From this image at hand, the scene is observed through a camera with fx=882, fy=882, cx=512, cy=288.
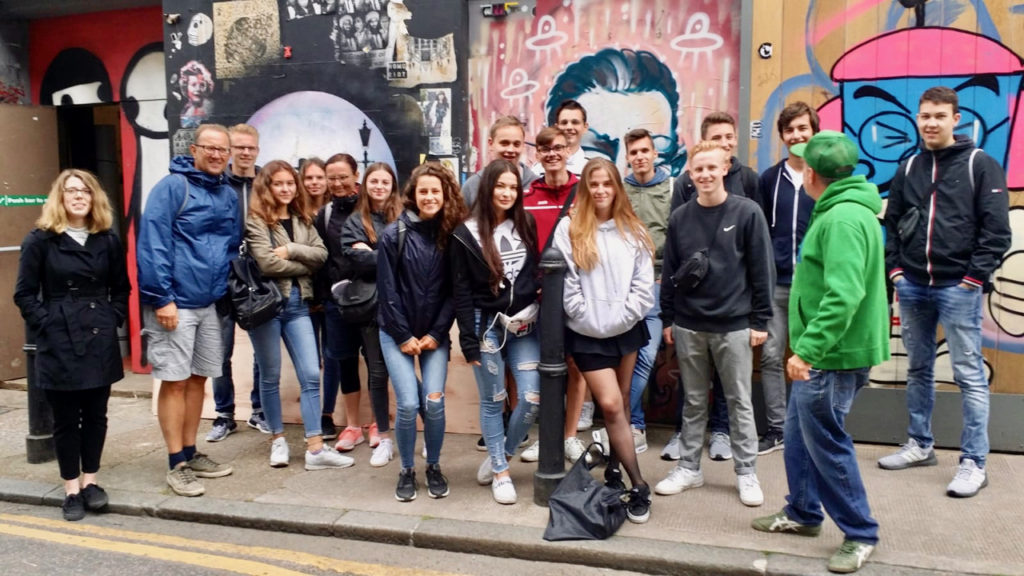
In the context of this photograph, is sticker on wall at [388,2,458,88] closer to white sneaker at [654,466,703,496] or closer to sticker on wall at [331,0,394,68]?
sticker on wall at [331,0,394,68]

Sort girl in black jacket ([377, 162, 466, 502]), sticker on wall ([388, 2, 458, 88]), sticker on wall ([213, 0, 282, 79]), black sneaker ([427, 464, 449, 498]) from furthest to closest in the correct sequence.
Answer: sticker on wall ([213, 0, 282, 79]) < sticker on wall ([388, 2, 458, 88]) < black sneaker ([427, 464, 449, 498]) < girl in black jacket ([377, 162, 466, 502])

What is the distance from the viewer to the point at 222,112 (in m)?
7.75

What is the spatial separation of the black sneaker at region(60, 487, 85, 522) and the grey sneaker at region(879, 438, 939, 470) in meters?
4.73

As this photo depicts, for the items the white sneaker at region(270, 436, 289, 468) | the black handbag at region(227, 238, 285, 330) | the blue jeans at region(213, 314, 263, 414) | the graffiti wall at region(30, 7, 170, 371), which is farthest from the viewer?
the graffiti wall at region(30, 7, 170, 371)

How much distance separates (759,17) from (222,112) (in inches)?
181

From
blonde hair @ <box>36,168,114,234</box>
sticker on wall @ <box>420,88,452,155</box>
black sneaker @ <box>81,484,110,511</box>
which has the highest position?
sticker on wall @ <box>420,88,452,155</box>

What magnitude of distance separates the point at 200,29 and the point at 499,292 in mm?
4579

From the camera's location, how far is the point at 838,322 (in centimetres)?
373

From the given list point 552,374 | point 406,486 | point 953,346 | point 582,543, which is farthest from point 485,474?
point 953,346

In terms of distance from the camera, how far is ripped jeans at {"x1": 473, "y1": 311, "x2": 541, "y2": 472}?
16.0ft

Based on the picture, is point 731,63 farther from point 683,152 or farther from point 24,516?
point 24,516

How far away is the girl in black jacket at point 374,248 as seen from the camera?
550 centimetres

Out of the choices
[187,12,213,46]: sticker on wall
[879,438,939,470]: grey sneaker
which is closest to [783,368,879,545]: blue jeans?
[879,438,939,470]: grey sneaker

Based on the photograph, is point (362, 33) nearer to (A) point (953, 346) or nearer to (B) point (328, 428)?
(B) point (328, 428)
